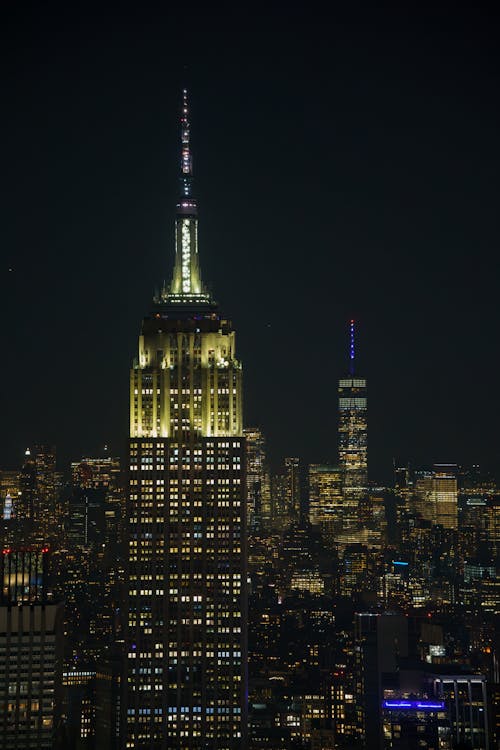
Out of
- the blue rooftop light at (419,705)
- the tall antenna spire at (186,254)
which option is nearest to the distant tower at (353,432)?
the tall antenna spire at (186,254)

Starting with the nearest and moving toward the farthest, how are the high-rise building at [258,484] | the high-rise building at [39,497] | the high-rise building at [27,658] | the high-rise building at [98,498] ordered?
the high-rise building at [27,658] → the high-rise building at [98,498] → the high-rise building at [39,497] → the high-rise building at [258,484]

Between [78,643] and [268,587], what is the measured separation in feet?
25.0

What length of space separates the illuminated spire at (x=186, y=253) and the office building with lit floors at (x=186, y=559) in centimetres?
89

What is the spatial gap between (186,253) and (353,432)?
12.1 m

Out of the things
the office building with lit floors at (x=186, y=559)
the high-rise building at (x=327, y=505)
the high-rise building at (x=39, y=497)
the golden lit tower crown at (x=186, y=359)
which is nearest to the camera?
the office building with lit floors at (x=186, y=559)

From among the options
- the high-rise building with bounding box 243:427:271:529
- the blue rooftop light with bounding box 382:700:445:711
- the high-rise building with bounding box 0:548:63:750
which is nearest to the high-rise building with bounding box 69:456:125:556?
the high-rise building with bounding box 243:427:271:529

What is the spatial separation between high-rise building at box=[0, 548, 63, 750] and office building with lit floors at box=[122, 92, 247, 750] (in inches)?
67.9

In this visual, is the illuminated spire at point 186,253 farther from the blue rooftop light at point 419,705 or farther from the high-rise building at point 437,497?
the high-rise building at point 437,497

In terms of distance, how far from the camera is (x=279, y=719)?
2578 cm

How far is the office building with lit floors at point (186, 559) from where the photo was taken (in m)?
23.3

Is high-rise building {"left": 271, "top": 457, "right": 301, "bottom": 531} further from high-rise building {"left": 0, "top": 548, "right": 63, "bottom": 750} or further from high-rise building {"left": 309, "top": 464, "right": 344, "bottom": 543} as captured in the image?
high-rise building {"left": 0, "top": 548, "right": 63, "bottom": 750}

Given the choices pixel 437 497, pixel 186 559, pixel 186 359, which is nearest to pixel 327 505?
pixel 437 497

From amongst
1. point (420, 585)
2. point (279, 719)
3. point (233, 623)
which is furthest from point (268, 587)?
point (233, 623)

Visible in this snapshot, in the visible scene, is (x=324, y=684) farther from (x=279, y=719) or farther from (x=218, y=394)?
(x=218, y=394)
